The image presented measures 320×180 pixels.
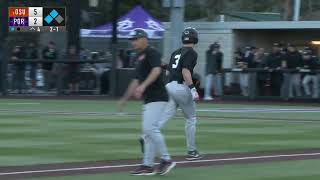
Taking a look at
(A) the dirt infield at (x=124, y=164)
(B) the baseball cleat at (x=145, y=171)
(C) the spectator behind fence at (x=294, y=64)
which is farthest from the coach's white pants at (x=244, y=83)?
(B) the baseball cleat at (x=145, y=171)

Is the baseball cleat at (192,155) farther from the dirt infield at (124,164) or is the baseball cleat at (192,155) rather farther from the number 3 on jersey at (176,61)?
the number 3 on jersey at (176,61)

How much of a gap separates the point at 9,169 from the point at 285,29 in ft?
65.5

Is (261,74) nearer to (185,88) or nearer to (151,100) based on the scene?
(185,88)

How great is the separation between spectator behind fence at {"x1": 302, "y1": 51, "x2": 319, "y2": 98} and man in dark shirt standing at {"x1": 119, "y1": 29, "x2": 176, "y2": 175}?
16.5 meters

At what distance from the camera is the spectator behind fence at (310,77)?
1027 inches

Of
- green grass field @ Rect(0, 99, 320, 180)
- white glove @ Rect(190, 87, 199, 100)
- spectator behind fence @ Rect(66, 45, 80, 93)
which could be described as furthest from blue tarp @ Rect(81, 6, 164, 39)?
white glove @ Rect(190, 87, 199, 100)

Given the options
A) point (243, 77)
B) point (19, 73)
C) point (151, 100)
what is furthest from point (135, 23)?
point (151, 100)

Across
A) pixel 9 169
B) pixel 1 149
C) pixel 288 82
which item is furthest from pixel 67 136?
pixel 288 82

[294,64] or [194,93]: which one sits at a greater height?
[194,93]

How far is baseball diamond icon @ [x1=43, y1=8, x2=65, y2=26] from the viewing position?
33.7 meters

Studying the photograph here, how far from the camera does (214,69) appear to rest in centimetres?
2698
